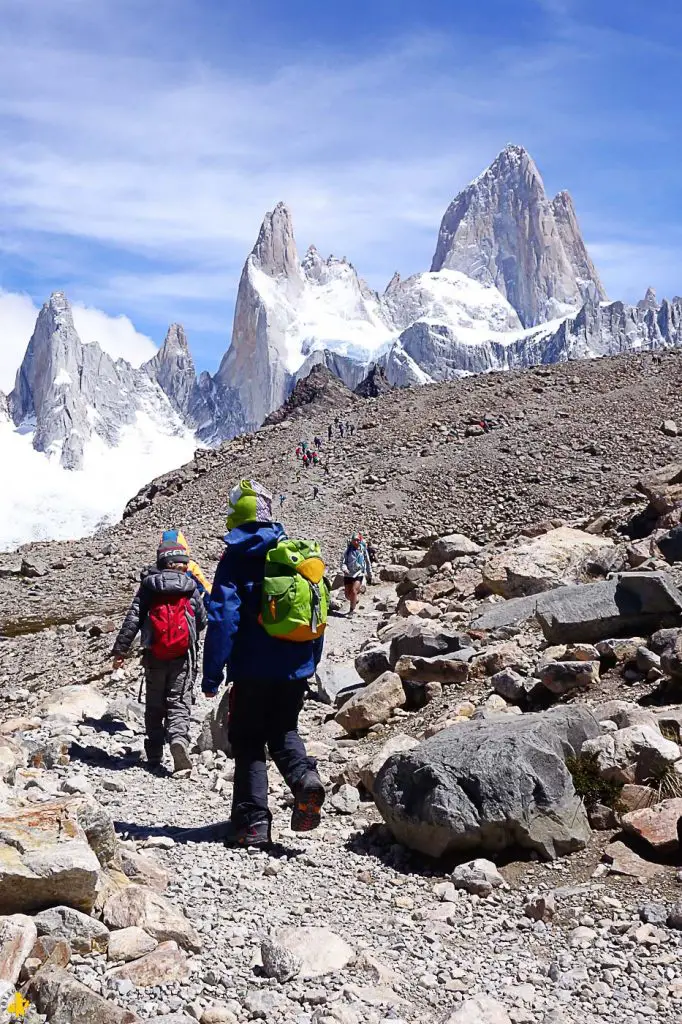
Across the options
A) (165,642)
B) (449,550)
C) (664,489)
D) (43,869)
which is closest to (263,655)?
(43,869)

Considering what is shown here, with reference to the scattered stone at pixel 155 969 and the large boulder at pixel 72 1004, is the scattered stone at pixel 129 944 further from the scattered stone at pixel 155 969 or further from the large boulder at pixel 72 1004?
the large boulder at pixel 72 1004

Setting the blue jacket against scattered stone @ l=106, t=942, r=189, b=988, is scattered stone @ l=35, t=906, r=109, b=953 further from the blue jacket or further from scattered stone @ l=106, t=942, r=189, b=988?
the blue jacket

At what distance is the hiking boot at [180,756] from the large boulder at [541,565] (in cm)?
701

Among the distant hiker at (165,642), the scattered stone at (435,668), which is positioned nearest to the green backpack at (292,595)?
the distant hiker at (165,642)

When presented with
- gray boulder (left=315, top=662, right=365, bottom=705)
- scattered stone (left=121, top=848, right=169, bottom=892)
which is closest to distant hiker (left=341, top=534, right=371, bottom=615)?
gray boulder (left=315, top=662, right=365, bottom=705)

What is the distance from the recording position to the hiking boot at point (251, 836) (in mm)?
6228

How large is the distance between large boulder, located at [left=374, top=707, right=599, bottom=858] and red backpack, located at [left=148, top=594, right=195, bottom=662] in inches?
139

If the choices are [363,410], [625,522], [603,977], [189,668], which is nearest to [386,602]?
[625,522]

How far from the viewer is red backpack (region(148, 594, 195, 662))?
9.12m

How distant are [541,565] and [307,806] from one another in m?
9.63

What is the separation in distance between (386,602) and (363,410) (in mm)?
24172

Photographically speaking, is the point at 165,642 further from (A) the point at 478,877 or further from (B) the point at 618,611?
(B) the point at 618,611

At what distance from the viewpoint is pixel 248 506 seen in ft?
21.7

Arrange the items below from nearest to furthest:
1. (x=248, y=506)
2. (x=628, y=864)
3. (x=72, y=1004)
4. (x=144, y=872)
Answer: (x=72, y=1004) → (x=144, y=872) → (x=628, y=864) → (x=248, y=506)
